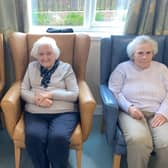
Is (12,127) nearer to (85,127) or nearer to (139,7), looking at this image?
(85,127)

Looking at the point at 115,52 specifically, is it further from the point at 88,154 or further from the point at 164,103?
the point at 88,154

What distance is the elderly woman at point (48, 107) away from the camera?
5.41 feet

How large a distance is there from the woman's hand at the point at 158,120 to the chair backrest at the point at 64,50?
68 centimetres

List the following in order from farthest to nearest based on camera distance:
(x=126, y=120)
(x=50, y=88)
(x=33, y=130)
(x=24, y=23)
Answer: (x=24, y=23)
(x=50, y=88)
(x=126, y=120)
(x=33, y=130)

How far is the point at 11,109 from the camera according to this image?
5.48 feet

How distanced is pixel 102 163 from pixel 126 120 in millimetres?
503

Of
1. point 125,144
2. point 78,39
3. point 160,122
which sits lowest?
point 125,144

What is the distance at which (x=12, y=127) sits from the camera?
172 cm

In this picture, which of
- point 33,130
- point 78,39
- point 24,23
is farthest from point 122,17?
point 33,130

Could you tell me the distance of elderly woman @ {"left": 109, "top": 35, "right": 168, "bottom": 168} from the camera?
163cm

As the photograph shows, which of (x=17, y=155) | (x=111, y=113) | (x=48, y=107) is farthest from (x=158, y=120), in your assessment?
(x=17, y=155)

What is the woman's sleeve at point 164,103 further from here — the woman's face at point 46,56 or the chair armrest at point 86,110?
the woman's face at point 46,56

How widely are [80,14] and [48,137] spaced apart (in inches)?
54.8

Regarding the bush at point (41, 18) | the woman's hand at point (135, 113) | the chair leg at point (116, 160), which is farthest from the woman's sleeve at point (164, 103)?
the bush at point (41, 18)
